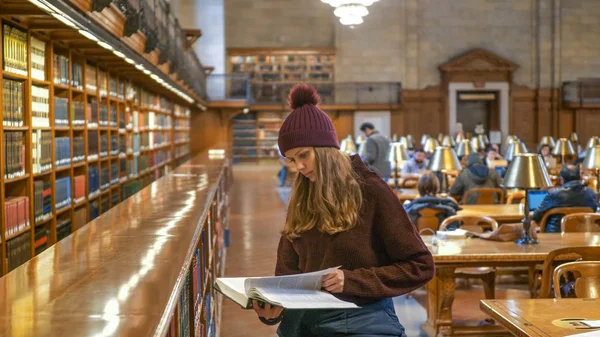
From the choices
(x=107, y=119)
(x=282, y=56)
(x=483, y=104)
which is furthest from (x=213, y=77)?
(x=107, y=119)

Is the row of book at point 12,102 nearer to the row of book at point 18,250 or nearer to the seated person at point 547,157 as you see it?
the row of book at point 18,250

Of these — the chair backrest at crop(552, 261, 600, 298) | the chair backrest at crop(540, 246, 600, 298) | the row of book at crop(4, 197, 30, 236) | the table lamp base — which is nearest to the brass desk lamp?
the table lamp base

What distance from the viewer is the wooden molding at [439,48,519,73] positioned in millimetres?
23578

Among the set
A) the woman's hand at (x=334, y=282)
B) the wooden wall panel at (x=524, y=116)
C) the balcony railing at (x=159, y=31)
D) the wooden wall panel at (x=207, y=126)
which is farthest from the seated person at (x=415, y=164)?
the wooden wall panel at (x=524, y=116)

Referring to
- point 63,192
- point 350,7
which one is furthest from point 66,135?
point 350,7

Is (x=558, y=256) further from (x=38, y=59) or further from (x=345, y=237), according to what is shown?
(x=38, y=59)

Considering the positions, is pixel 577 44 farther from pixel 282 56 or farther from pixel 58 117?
pixel 58 117

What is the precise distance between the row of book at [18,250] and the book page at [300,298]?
3235 millimetres

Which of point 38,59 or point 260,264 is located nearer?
point 38,59

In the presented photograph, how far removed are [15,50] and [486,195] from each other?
4664 millimetres

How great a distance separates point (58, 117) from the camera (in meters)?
6.16

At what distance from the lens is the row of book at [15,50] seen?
4775mm

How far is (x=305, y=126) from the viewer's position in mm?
2123

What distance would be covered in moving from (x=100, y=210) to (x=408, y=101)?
17.0 meters
